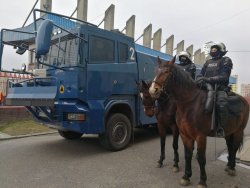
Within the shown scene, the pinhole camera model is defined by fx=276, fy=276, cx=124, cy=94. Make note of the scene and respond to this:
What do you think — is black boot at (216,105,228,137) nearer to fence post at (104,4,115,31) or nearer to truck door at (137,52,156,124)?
truck door at (137,52,156,124)

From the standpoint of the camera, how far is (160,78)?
4238mm

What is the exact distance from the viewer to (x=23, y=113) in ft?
37.3

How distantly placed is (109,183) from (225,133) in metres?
2.20

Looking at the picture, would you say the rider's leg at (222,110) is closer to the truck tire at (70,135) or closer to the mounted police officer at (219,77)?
the mounted police officer at (219,77)

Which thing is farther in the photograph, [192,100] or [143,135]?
[143,135]

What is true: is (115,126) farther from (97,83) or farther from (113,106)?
(97,83)

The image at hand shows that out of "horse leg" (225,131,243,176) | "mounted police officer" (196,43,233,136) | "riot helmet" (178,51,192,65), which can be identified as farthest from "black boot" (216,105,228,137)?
"riot helmet" (178,51,192,65)

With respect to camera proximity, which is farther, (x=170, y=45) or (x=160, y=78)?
(x=170, y=45)

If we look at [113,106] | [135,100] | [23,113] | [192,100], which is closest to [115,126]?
[113,106]

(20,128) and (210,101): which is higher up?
(210,101)

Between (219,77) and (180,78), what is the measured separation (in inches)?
29.1

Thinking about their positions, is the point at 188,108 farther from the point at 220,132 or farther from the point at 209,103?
the point at 220,132

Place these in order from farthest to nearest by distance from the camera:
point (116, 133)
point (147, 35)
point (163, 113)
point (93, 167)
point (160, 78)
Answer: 1. point (147, 35)
2. point (116, 133)
3. point (163, 113)
4. point (93, 167)
5. point (160, 78)

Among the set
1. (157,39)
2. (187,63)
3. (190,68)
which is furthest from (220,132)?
(157,39)
